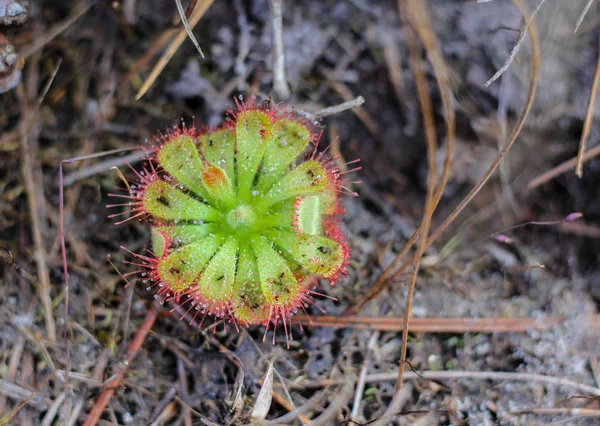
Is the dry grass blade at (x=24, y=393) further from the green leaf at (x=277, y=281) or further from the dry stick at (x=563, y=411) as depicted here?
the dry stick at (x=563, y=411)

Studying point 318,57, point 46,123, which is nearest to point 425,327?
point 318,57

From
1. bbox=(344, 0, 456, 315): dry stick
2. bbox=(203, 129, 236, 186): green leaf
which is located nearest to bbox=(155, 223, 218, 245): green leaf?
bbox=(203, 129, 236, 186): green leaf

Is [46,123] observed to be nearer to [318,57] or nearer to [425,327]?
[318,57]

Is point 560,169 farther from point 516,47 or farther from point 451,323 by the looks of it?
point 451,323

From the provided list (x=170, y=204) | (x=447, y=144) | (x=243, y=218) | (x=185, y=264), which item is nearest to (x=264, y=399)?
(x=185, y=264)

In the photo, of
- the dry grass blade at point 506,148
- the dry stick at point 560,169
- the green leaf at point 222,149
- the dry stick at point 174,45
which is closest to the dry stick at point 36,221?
the dry stick at point 174,45

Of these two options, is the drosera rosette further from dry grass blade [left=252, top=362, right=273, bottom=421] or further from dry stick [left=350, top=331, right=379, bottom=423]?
dry stick [left=350, top=331, right=379, bottom=423]
